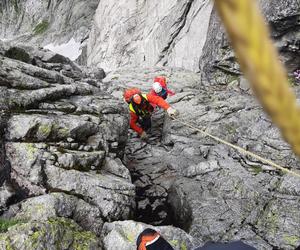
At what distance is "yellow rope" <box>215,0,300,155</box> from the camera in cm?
68

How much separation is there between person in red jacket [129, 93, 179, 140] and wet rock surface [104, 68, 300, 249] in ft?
2.06

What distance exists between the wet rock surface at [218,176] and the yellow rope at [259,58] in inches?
392

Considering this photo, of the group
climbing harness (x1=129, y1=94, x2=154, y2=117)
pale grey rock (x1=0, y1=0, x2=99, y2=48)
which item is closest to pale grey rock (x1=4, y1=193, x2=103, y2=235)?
climbing harness (x1=129, y1=94, x2=154, y2=117)

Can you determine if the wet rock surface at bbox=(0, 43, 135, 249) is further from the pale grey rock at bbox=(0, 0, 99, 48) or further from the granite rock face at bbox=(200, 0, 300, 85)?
the pale grey rock at bbox=(0, 0, 99, 48)

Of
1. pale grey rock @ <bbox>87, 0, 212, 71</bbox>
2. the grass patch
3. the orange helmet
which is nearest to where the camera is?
the grass patch

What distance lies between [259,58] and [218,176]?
41.4 ft

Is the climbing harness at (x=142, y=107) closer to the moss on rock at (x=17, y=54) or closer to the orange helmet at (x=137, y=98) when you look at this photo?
the orange helmet at (x=137, y=98)

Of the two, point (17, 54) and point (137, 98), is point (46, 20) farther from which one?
point (137, 98)

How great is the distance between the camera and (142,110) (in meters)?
17.0

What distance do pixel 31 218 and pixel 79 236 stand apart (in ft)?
4.07

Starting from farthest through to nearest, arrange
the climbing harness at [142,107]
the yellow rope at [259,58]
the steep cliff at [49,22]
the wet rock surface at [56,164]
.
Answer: the steep cliff at [49,22] < the climbing harness at [142,107] < the wet rock surface at [56,164] < the yellow rope at [259,58]

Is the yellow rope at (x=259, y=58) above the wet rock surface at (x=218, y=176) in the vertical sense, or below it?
above

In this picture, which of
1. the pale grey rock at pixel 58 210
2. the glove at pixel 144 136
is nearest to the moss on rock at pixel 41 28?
the glove at pixel 144 136

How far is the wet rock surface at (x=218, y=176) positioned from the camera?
10672 millimetres
